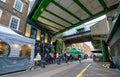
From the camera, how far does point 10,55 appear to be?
27.0ft

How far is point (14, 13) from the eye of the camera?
1455cm

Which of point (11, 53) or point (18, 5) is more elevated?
point (18, 5)

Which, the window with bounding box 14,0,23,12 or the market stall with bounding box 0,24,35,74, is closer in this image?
the market stall with bounding box 0,24,35,74

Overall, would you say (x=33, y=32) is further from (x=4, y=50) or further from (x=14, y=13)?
(x=4, y=50)

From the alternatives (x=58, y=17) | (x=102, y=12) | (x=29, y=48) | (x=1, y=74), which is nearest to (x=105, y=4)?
(x=102, y=12)

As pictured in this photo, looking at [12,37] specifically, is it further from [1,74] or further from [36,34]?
[36,34]

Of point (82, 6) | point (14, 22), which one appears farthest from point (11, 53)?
point (82, 6)

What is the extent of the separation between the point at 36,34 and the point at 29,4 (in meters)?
5.26

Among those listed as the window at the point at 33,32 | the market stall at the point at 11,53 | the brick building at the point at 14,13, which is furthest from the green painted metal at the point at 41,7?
the market stall at the point at 11,53

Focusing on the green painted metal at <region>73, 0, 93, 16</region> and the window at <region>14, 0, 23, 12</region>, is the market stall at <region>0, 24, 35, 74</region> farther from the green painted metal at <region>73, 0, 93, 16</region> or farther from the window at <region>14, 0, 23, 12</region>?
the window at <region>14, 0, 23, 12</region>

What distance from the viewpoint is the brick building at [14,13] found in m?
12.9

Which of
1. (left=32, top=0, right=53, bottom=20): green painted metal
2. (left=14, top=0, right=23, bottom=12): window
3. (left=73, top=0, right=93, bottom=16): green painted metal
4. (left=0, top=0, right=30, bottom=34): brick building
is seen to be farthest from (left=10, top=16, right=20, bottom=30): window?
(left=73, top=0, right=93, bottom=16): green painted metal

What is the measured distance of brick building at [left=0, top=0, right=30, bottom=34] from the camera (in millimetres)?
12945

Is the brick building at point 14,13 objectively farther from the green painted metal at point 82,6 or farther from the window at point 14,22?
the green painted metal at point 82,6
